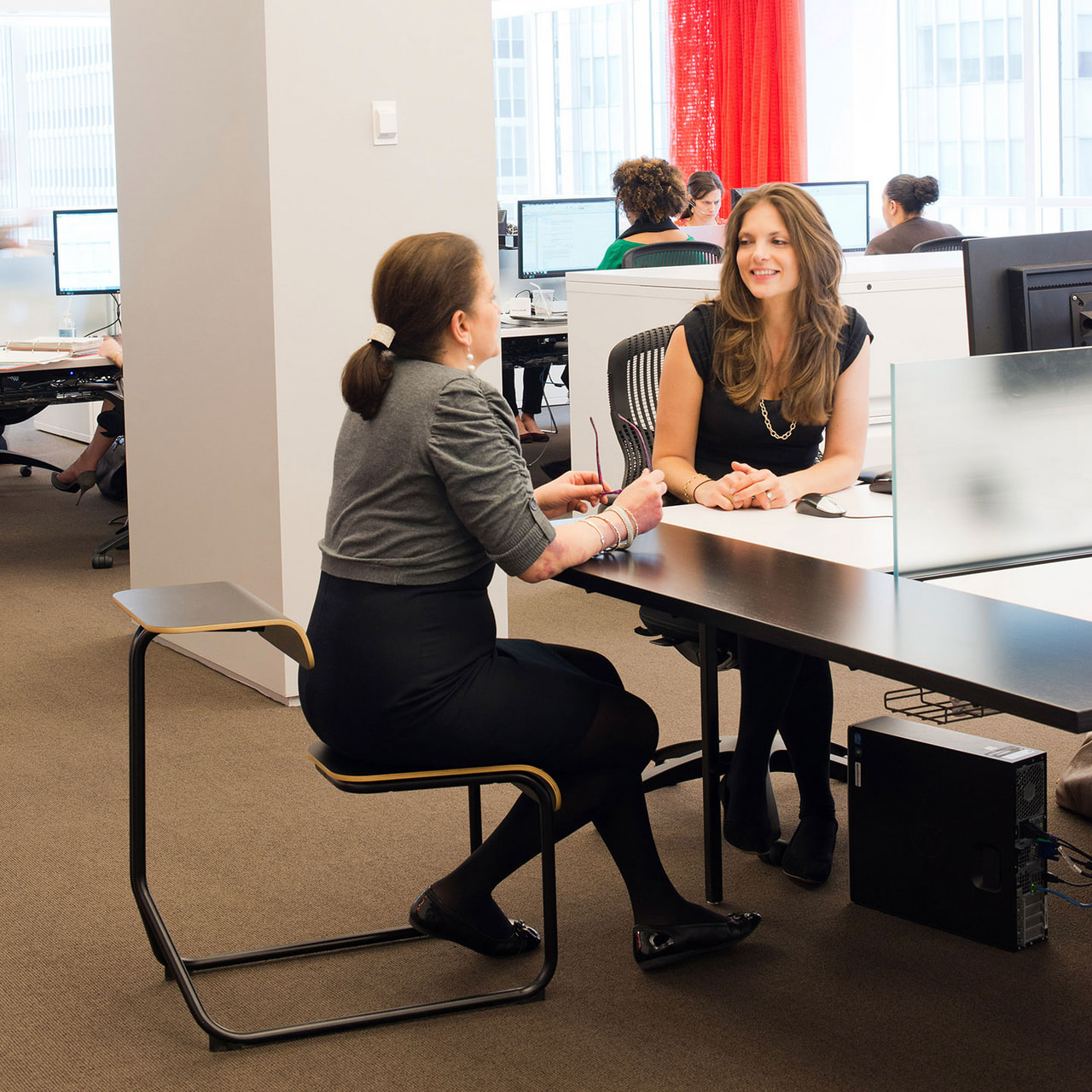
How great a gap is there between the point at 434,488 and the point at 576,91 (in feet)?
29.7

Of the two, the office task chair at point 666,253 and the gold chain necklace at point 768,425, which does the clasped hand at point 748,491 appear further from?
the office task chair at point 666,253

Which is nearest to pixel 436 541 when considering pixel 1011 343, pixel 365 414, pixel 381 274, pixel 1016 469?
pixel 365 414

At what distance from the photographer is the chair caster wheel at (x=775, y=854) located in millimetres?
2488

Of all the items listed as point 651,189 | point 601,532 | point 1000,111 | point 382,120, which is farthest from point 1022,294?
point 1000,111

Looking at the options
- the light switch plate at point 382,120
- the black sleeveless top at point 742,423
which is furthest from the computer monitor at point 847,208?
the black sleeveless top at point 742,423

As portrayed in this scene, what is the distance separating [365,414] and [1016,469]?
2.93 feet

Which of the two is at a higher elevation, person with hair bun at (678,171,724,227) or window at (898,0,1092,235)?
window at (898,0,1092,235)

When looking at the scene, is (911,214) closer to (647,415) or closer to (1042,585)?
(647,415)

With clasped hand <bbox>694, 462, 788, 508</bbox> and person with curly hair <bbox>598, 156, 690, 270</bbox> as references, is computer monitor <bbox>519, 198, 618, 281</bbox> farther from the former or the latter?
clasped hand <bbox>694, 462, 788, 508</bbox>

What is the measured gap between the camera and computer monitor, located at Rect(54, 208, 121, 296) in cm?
560

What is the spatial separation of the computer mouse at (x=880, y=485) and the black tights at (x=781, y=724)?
34 centimetres

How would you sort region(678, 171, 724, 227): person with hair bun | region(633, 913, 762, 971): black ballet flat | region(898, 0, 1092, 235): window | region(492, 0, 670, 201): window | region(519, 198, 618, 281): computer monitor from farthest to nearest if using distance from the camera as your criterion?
region(492, 0, 670, 201): window
region(678, 171, 724, 227): person with hair bun
region(898, 0, 1092, 235): window
region(519, 198, 618, 281): computer monitor
region(633, 913, 762, 971): black ballet flat

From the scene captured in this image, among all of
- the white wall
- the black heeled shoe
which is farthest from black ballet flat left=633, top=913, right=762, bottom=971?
the white wall

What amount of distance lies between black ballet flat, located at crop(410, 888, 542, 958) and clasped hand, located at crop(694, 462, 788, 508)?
2.58ft
